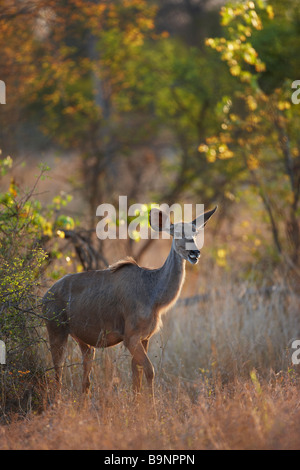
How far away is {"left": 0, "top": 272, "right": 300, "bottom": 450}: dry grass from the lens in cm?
563

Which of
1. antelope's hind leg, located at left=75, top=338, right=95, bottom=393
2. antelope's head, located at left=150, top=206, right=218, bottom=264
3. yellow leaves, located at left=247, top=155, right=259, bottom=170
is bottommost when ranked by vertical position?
antelope's hind leg, located at left=75, top=338, right=95, bottom=393

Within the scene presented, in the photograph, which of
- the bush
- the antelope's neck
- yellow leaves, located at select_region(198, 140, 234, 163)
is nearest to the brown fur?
the antelope's neck

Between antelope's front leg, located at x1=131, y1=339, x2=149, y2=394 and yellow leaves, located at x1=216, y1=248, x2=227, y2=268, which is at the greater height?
antelope's front leg, located at x1=131, y1=339, x2=149, y2=394

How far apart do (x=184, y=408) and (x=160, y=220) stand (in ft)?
7.68

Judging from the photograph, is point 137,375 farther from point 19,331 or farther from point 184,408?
point 19,331

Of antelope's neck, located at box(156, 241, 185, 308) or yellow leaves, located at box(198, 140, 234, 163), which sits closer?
antelope's neck, located at box(156, 241, 185, 308)

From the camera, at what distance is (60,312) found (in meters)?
7.78

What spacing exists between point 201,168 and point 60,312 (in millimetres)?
11122

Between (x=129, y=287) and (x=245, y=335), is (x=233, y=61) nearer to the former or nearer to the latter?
(x=245, y=335)

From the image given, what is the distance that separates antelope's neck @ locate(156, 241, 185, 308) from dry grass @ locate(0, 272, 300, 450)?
0.75 metres

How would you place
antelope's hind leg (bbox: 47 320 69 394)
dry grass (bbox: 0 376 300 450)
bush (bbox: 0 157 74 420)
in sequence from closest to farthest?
dry grass (bbox: 0 376 300 450) → bush (bbox: 0 157 74 420) → antelope's hind leg (bbox: 47 320 69 394)

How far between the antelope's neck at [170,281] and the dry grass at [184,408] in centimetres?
75

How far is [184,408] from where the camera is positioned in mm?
6992

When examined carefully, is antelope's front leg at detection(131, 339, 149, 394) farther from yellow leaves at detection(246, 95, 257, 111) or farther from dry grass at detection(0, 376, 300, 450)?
yellow leaves at detection(246, 95, 257, 111)
